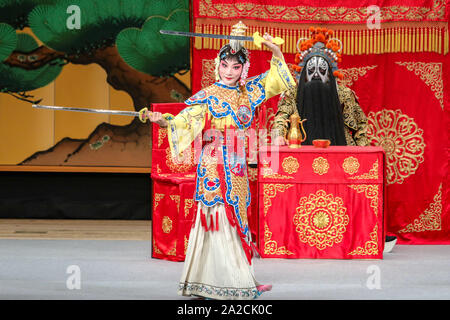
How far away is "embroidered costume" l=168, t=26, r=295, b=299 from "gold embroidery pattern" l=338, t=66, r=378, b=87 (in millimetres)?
2383

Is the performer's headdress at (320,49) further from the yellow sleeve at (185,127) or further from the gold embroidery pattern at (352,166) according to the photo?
the yellow sleeve at (185,127)

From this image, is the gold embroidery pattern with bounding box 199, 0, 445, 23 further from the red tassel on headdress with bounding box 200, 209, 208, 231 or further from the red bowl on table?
the red tassel on headdress with bounding box 200, 209, 208, 231

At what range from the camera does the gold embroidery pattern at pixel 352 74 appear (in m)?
5.86

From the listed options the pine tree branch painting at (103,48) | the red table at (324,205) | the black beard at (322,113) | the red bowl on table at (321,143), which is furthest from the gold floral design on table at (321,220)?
the pine tree branch painting at (103,48)

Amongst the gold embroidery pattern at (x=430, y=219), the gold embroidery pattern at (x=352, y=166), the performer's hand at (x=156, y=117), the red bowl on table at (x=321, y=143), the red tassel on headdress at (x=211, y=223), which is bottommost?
the gold embroidery pattern at (x=430, y=219)

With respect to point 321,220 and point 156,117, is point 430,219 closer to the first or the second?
point 321,220

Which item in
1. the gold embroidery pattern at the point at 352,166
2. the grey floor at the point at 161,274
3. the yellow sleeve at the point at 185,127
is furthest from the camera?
the gold embroidery pattern at the point at 352,166

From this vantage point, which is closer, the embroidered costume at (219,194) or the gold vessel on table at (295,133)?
the embroidered costume at (219,194)

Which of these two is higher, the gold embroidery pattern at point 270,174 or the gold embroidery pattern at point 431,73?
the gold embroidery pattern at point 431,73

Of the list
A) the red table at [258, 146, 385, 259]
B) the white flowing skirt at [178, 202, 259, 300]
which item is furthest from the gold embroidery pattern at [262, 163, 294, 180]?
the white flowing skirt at [178, 202, 259, 300]

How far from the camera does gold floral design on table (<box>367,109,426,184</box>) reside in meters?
5.88

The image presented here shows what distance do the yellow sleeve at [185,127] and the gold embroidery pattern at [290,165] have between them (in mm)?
1532

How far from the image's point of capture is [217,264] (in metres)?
3.54

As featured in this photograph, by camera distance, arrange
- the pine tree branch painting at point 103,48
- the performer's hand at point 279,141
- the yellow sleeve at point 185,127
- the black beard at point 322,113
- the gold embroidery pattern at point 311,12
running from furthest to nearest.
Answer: the pine tree branch painting at point 103,48, the gold embroidery pattern at point 311,12, the black beard at point 322,113, the performer's hand at point 279,141, the yellow sleeve at point 185,127
